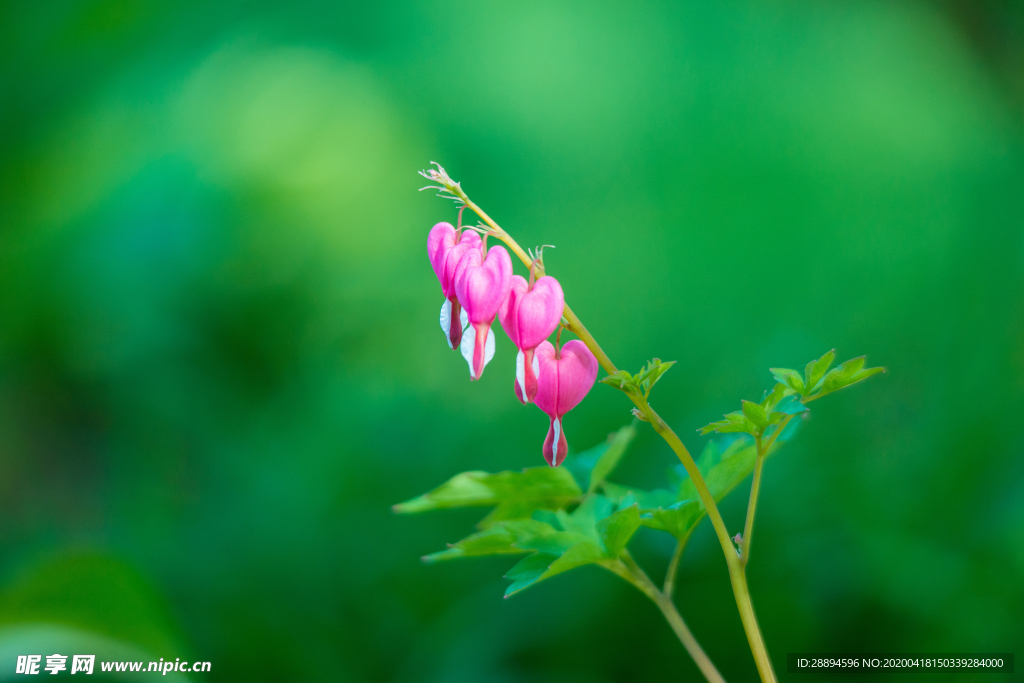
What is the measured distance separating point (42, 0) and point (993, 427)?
405 centimetres

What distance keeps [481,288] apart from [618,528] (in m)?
0.35

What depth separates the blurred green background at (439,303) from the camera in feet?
6.36

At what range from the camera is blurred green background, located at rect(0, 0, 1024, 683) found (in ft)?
6.36

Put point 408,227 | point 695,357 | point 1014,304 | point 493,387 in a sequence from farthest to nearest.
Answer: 1. point 408,227
2. point 493,387
3. point 695,357
4. point 1014,304

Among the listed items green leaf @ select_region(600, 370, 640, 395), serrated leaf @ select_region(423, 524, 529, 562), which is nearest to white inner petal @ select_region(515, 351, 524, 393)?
green leaf @ select_region(600, 370, 640, 395)

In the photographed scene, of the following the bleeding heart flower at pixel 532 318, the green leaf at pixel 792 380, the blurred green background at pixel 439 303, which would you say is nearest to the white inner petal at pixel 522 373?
the bleeding heart flower at pixel 532 318

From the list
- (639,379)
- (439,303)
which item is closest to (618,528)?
(639,379)

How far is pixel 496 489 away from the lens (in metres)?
1.05

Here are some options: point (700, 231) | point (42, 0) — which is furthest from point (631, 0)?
point (42, 0)

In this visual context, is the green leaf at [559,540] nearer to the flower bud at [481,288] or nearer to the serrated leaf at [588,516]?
the serrated leaf at [588,516]

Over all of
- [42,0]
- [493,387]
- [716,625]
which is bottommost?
[716,625]

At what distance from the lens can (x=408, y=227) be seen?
269cm

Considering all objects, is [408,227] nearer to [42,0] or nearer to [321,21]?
[321,21]
